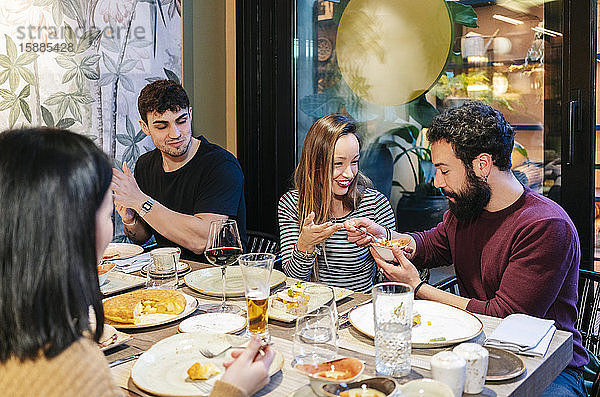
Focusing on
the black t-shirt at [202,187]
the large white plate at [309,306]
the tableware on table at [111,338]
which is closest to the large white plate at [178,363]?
the tableware on table at [111,338]

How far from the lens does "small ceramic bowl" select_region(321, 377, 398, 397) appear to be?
46.8 inches

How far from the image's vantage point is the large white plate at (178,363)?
4.26 ft

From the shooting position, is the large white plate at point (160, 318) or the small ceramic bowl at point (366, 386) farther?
the large white plate at point (160, 318)

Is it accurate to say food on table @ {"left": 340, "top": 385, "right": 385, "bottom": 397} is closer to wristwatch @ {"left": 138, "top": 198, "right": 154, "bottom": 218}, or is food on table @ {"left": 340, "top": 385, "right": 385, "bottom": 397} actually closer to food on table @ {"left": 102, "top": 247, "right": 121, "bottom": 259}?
food on table @ {"left": 102, "top": 247, "right": 121, "bottom": 259}

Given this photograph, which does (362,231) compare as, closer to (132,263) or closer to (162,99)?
(132,263)

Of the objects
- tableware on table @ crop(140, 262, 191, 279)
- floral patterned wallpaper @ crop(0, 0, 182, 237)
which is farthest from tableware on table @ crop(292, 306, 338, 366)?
floral patterned wallpaper @ crop(0, 0, 182, 237)

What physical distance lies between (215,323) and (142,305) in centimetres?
24

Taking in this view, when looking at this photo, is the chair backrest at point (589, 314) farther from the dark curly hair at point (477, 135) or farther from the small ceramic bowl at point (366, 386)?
the small ceramic bowl at point (366, 386)

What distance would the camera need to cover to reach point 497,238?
2.12 metres

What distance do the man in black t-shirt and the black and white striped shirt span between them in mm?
387

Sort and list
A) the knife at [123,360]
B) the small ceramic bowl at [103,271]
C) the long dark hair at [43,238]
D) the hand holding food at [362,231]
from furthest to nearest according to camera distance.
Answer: the hand holding food at [362,231], the small ceramic bowl at [103,271], the knife at [123,360], the long dark hair at [43,238]

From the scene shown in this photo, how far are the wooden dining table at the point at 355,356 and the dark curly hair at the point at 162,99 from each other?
55.1 inches

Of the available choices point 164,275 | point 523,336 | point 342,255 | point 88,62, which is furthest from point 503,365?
point 88,62

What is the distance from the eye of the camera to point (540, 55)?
285cm
